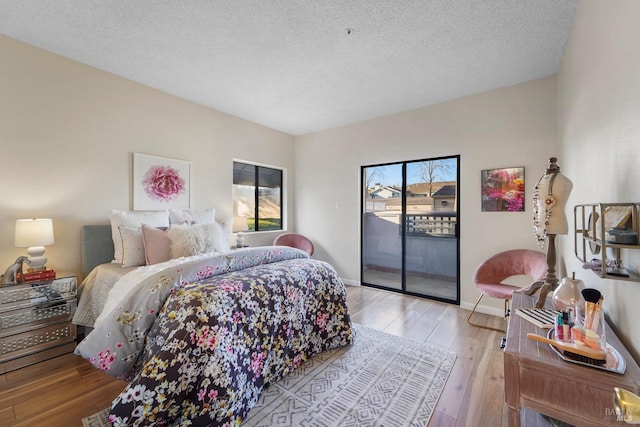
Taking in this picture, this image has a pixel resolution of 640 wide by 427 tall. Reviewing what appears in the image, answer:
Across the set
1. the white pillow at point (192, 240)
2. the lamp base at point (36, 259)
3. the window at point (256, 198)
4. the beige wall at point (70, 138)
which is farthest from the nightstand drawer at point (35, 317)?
the window at point (256, 198)

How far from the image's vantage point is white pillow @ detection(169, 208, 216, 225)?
122 inches

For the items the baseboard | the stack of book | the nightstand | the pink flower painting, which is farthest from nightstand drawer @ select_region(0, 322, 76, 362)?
the baseboard

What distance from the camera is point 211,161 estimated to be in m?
3.77

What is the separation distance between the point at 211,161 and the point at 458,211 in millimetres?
3444

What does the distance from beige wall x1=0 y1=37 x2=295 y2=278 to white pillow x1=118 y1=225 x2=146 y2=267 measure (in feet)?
1.87

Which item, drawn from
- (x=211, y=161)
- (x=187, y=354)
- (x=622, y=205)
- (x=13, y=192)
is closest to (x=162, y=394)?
(x=187, y=354)

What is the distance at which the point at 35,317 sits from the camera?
213 centimetres

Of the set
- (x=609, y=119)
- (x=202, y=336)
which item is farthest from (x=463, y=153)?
(x=202, y=336)

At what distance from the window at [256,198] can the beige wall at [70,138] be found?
0.81 meters

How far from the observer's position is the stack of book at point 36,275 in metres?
2.15

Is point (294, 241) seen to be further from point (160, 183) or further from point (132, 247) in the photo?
point (132, 247)

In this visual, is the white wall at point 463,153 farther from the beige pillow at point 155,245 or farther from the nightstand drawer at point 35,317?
the nightstand drawer at point 35,317

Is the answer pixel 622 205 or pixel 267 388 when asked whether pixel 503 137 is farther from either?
pixel 267 388

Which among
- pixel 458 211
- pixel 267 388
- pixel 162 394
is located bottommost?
pixel 267 388
